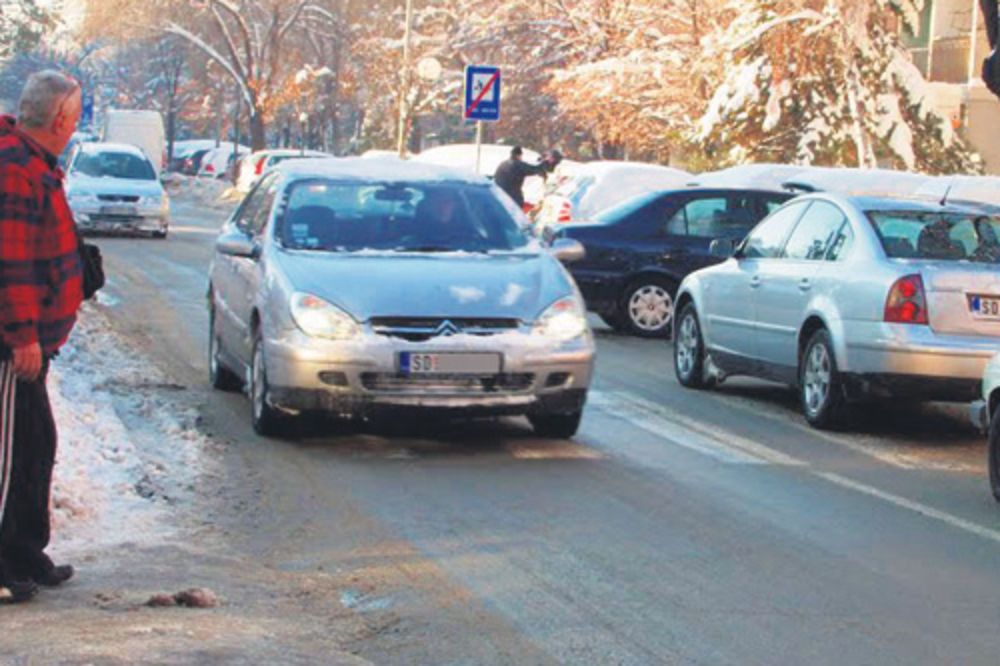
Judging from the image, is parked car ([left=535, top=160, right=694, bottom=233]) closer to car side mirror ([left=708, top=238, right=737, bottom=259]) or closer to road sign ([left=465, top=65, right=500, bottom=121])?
road sign ([left=465, top=65, right=500, bottom=121])

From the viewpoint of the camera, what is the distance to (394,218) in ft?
37.5

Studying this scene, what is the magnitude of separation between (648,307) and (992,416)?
8.99 meters

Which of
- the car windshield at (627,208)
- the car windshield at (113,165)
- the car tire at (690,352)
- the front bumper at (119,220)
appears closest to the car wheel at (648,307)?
the car windshield at (627,208)

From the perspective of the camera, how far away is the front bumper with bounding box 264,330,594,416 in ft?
33.1

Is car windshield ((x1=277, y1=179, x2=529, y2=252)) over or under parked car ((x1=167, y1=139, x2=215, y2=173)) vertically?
under

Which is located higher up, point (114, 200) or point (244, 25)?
point (244, 25)

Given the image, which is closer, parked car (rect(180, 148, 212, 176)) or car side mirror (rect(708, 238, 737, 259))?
car side mirror (rect(708, 238, 737, 259))

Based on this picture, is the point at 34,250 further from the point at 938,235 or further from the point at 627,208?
the point at 627,208

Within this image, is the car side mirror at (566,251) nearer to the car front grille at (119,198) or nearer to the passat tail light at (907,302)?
the passat tail light at (907,302)

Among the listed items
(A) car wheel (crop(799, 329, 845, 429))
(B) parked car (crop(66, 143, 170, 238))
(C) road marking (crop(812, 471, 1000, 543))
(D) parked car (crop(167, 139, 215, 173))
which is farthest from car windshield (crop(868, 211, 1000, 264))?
(D) parked car (crop(167, 139, 215, 173))

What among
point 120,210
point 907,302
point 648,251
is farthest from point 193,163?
point 907,302

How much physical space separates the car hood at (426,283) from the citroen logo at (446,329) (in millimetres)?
53

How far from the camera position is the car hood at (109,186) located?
105ft

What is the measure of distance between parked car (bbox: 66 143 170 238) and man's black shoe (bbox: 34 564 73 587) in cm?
2555
